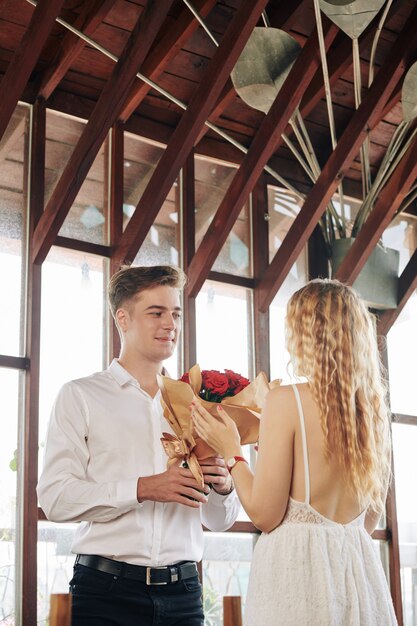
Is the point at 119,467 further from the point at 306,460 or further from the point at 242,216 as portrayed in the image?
the point at 242,216

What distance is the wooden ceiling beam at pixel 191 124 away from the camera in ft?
13.4

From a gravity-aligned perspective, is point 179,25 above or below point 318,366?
above

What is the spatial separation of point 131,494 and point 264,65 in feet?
8.72

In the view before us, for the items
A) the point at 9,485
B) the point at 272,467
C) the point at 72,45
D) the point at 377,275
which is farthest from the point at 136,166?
the point at 272,467

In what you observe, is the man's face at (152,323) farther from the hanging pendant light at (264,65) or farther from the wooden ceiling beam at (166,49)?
the wooden ceiling beam at (166,49)

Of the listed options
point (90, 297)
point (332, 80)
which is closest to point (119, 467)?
point (90, 297)

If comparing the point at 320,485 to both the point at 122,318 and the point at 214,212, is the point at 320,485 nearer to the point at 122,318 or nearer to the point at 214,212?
the point at 122,318

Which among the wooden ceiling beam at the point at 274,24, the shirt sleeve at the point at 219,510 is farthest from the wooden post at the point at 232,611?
the wooden ceiling beam at the point at 274,24

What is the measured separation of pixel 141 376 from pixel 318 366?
82 centimetres

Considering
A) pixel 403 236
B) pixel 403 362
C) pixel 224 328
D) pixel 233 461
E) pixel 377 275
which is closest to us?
pixel 233 461

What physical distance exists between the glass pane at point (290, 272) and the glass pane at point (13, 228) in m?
1.56

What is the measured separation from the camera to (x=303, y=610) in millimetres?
2074

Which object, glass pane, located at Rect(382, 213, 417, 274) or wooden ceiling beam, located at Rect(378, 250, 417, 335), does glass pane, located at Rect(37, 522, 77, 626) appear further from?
glass pane, located at Rect(382, 213, 417, 274)

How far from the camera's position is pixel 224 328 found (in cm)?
502
